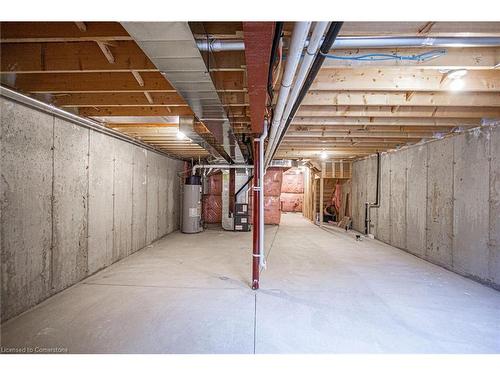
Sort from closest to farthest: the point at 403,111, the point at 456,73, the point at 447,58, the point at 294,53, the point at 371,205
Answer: the point at 294,53, the point at 447,58, the point at 456,73, the point at 403,111, the point at 371,205

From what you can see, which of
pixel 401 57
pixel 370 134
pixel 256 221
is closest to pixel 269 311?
pixel 256 221

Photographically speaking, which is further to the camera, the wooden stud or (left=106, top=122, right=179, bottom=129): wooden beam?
(left=106, top=122, right=179, bottom=129): wooden beam

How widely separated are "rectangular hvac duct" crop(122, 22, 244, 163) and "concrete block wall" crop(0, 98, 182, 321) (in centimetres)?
159

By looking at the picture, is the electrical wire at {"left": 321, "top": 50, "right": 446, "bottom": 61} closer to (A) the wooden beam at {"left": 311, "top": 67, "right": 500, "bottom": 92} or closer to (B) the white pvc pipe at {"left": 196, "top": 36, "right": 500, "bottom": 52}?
(B) the white pvc pipe at {"left": 196, "top": 36, "right": 500, "bottom": 52}

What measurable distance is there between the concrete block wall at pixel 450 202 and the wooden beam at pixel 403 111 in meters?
0.38

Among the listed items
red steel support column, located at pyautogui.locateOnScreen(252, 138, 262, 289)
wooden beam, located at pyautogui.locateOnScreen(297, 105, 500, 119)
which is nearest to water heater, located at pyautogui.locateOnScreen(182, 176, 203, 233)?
red steel support column, located at pyautogui.locateOnScreen(252, 138, 262, 289)

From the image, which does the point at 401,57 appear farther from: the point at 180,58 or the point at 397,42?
the point at 180,58

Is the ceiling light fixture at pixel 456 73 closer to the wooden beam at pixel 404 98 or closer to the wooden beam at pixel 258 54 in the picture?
the wooden beam at pixel 404 98

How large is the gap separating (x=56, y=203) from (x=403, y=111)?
12.7 ft

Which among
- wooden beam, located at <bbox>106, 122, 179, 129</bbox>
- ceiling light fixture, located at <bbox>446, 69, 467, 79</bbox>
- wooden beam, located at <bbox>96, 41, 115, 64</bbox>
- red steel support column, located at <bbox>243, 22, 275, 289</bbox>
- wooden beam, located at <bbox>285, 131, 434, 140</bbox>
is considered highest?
wooden beam, located at <bbox>96, 41, 115, 64</bbox>

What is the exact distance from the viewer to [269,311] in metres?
2.28

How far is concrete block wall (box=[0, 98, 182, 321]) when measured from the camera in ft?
6.93

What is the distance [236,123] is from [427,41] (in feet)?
7.08
